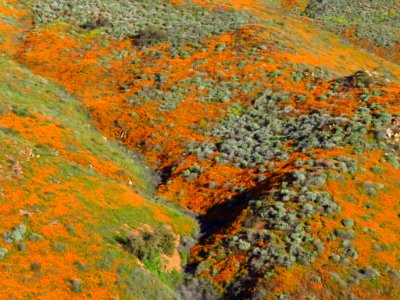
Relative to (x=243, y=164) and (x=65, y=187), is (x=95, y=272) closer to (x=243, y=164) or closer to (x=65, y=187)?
(x=65, y=187)

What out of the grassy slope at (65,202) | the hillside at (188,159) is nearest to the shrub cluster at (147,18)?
the hillside at (188,159)

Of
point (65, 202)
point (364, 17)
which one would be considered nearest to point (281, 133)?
point (65, 202)

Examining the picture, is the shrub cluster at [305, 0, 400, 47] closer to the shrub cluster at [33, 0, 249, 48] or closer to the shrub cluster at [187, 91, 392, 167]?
the shrub cluster at [33, 0, 249, 48]

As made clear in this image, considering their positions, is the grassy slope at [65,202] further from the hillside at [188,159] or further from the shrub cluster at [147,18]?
the shrub cluster at [147,18]

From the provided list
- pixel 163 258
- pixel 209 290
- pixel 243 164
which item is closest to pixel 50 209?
pixel 163 258

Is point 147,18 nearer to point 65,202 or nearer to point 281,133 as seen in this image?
point 281,133

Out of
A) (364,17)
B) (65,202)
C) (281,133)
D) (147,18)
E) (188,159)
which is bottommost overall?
(188,159)
